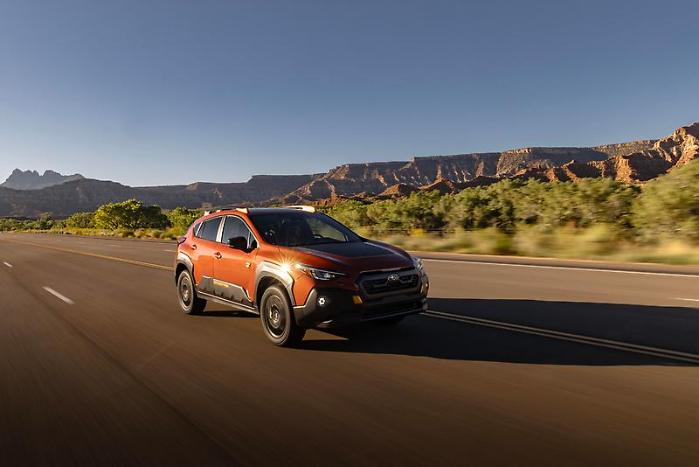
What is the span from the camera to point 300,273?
227 inches

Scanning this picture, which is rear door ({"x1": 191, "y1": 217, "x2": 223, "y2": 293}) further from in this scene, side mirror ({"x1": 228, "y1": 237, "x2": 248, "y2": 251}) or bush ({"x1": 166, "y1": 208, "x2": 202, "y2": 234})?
bush ({"x1": 166, "y1": 208, "x2": 202, "y2": 234})

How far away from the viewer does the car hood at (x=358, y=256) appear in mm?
5703

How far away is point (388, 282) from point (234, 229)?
107 inches

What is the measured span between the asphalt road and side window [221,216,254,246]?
4.24 ft

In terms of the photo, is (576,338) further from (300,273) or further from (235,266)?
(235,266)

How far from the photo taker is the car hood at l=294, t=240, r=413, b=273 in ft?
18.7

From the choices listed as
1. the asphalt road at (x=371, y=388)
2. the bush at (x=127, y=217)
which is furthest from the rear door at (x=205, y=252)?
the bush at (x=127, y=217)

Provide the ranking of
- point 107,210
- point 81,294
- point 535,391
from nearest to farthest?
1. point 535,391
2. point 81,294
3. point 107,210

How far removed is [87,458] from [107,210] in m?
119

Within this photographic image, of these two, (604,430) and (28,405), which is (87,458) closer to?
(28,405)

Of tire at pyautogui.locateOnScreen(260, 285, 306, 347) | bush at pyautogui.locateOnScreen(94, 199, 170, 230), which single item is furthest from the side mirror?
bush at pyautogui.locateOnScreen(94, 199, 170, 230)

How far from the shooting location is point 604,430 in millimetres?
3531

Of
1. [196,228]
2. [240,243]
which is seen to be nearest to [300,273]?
[240,243]

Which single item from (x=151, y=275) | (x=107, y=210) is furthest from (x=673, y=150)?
Result: (x=151, y=275)
